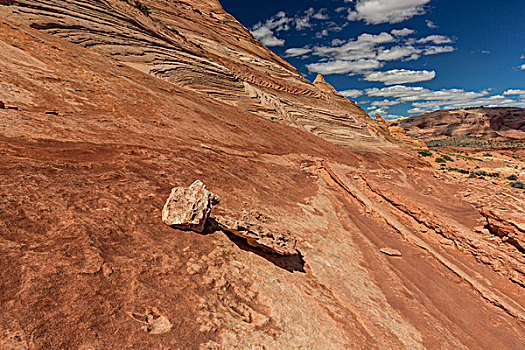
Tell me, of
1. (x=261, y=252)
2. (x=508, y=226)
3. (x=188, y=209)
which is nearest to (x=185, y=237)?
(x=188, y=209)

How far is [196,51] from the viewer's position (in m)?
19.5

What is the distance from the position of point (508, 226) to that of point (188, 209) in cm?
966

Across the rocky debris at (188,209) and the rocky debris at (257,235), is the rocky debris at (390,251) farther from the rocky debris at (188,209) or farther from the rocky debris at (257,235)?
the rocky debris at (188,209)

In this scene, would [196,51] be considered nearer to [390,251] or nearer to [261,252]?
[261,252]

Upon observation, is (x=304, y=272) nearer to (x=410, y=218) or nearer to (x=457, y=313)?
(x=457, y=313)

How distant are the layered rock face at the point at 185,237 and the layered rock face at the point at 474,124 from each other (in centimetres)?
7596

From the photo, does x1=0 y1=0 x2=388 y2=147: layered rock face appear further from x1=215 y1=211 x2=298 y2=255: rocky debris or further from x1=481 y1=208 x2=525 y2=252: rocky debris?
x1=481 y1=208 x2=525 y2=252: rocky debris

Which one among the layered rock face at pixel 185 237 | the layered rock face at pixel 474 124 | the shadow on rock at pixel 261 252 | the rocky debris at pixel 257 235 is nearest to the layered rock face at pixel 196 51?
the layered rock face at pixel 185 237

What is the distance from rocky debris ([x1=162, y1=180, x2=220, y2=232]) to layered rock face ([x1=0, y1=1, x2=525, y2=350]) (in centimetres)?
14

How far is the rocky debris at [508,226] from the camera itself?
6770 millimetres

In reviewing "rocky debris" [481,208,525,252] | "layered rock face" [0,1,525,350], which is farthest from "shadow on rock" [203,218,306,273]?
"rocky debris" [481,208,525,252]

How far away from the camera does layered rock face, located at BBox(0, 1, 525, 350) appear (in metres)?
2.66

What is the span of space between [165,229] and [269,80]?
991 inches

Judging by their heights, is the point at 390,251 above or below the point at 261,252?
above
